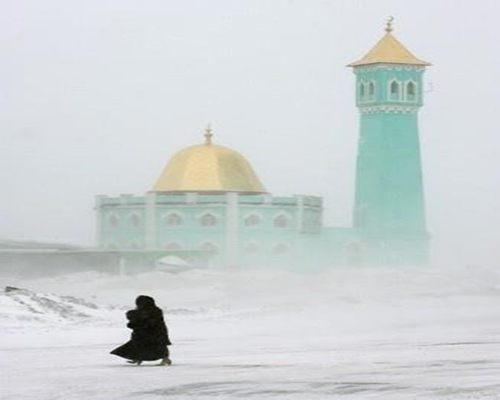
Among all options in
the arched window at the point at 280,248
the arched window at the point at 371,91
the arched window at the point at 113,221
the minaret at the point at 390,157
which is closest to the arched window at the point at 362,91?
the minaret at the point at 390,157

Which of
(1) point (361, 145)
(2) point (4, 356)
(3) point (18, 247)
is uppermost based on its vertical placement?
(1) point (361, 145)

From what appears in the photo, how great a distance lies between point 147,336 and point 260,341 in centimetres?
510

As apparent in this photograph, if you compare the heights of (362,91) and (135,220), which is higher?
(362,91)

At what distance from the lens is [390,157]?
149ft

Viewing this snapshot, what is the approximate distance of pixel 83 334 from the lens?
20594mm

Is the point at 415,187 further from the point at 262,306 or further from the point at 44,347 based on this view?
the point at 44,347

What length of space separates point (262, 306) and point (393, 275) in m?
12.3

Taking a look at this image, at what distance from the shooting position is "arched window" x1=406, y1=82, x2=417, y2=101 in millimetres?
45031

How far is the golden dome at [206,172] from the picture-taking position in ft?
149

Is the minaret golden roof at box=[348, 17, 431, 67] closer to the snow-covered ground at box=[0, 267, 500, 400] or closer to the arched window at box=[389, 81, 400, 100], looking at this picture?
the arched window at box=[389, 81, 400, 100]

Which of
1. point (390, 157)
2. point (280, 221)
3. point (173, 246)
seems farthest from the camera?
point (390, 157)

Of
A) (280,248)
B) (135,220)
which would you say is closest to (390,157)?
(280,248)

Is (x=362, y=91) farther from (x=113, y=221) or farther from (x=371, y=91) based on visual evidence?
(x=113, y=221)

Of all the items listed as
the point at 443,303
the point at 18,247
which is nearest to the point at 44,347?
the point at 443,303
